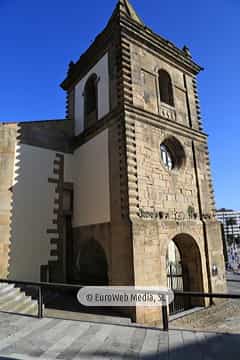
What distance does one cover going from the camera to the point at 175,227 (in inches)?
374

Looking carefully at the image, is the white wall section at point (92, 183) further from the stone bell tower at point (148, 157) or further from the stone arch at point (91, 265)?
the stone arch at point (91, 265)

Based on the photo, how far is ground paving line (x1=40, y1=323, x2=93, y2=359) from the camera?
3912mm

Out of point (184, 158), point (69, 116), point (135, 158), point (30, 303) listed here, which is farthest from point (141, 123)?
point (30, 303)

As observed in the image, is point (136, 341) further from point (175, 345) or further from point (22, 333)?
point (22, 333)

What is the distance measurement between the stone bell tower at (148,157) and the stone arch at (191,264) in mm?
39

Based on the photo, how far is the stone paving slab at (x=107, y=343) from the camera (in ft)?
12.7

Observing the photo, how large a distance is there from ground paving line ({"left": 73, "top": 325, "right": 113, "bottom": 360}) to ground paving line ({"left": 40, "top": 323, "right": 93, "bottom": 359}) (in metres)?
0.31

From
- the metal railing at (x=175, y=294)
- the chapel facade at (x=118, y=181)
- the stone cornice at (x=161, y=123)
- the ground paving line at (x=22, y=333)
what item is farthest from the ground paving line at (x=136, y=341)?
the stone cornice at (x=161, y=123)

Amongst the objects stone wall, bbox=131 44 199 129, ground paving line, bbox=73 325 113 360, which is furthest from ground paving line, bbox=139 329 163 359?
stone wall, bbox=131 44 199 129

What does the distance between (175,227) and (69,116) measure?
25.6 ft

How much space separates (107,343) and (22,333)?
171cm

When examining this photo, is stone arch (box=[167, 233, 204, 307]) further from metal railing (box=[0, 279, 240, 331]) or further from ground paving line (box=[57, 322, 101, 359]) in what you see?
ground paving line (box=[57, 322, 101, 359])

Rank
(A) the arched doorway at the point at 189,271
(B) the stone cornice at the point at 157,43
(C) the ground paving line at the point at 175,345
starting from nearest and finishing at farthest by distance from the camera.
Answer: (C) the ground paving line at the point at 175,345, (A) the arched doorway at the point at 189,271, (B) the stone cornice at the point at 157,43

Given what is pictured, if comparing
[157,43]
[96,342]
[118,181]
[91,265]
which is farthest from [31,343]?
[157,43]
